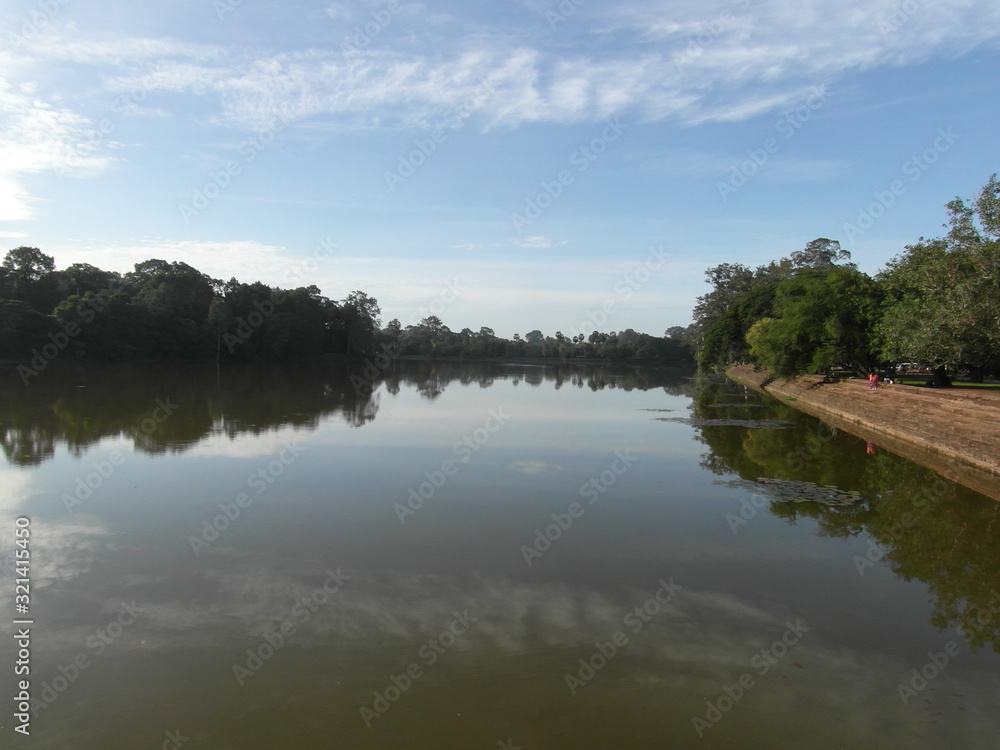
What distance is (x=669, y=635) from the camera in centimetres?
580

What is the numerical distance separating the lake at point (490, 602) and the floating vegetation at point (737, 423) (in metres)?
7.71

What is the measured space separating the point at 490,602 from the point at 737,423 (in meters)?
18.7

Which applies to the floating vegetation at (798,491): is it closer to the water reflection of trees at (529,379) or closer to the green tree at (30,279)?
the water reflection of trees at (529,379)

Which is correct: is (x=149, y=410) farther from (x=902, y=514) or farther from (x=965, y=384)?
(x=965, y=384)

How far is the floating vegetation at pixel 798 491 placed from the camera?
1136 cm

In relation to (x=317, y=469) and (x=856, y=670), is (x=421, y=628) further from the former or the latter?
(x=317, y=469)

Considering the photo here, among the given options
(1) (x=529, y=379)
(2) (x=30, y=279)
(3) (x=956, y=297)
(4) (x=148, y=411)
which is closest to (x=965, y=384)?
(3) (x=956, y=297)

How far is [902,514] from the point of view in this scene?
10.6 meters

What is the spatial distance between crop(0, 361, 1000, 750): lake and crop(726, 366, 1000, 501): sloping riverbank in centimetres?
127

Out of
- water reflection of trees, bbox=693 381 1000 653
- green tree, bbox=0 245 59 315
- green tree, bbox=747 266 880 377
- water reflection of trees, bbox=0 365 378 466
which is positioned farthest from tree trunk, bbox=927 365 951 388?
green tree, bbox=0 245 59 315

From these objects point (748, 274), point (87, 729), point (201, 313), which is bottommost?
point (87, 729)

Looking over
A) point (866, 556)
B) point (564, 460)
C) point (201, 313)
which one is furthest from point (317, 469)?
point (201, 313)

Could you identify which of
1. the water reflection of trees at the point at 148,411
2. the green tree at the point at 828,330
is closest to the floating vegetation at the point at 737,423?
the green tree at the point at 828,330

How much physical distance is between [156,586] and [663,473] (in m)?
9.66
